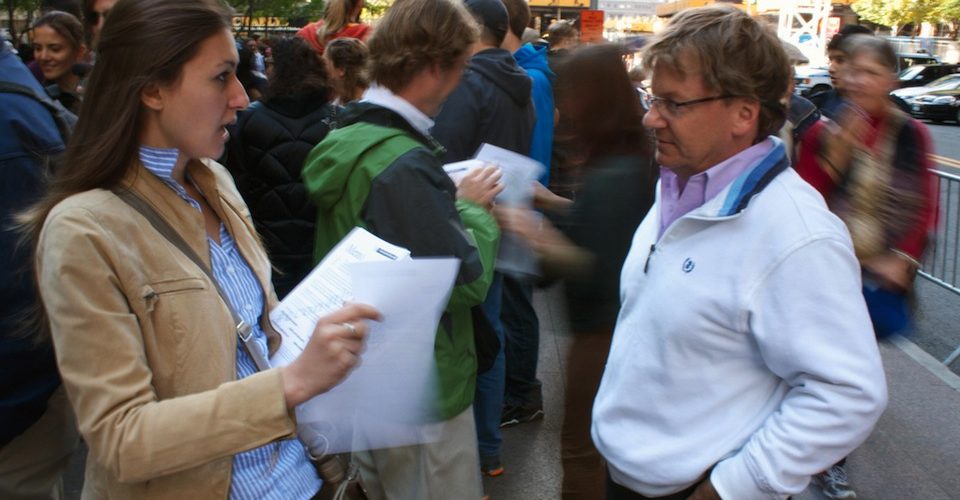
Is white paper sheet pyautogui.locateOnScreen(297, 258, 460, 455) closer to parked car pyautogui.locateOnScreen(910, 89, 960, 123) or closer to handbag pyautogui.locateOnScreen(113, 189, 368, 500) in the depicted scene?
handbag pyautogui.locateOnScreen(113, 189, 368, 500)

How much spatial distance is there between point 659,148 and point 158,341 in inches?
49.0

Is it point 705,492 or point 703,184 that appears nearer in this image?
point 705,492

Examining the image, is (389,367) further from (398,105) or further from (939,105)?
(939,105)

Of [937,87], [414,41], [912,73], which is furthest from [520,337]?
[912,73]

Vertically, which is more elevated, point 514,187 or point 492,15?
point 492,15

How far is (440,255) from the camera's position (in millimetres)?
2373

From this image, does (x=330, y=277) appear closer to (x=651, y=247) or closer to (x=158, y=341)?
(x=158, y=341)

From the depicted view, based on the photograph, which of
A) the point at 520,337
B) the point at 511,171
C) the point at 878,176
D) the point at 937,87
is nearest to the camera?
the point at 511,171

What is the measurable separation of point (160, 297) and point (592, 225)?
1.44m

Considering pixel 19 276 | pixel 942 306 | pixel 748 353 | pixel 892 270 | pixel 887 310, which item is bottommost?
pixel 942 306

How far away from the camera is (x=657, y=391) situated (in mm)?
1855

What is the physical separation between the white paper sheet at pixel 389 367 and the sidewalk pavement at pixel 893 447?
6.88 ft

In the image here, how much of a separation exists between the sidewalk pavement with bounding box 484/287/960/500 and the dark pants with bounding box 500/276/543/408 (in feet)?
0.74

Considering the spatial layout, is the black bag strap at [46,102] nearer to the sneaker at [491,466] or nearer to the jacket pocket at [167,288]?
the jacket pocket at [167,288]
